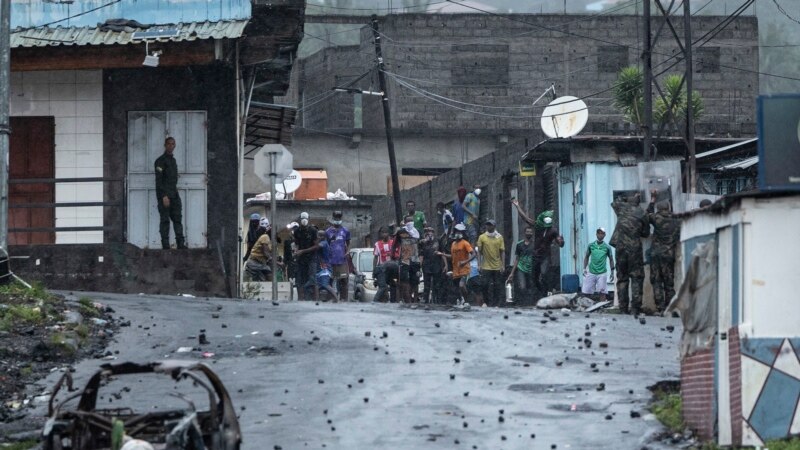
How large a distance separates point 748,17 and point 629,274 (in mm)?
42135

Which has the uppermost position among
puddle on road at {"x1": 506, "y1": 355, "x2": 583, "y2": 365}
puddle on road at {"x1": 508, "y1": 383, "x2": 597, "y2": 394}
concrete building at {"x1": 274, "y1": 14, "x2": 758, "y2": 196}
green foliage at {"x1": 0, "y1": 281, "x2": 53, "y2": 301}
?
concrete building at {"x1": 274, "y1": 14, "x2": 758, "y2": 196}

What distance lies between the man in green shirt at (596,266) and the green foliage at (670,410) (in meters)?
13.2

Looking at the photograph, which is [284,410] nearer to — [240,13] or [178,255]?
[178,255]

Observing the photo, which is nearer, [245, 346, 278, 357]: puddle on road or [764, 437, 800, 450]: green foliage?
[764, 437, 800, 450]: green foliage

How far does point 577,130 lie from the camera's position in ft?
112

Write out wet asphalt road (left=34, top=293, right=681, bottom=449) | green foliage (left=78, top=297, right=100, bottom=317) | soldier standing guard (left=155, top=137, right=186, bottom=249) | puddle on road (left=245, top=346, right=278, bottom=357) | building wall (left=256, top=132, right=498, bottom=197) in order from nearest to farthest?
1. wet asphalt road (left=34, top=293, right=681, bottom=449)
2. puddle on road (left=245, top=346, right=278, bottom=357)
3. green foliage (left=78, top=297, right=100, bottom=317)
4. soldier standing guard (left=155, top=137, right=186, bottom=249)
5. building wall (left=256, top=132, right=498, bottom=197)

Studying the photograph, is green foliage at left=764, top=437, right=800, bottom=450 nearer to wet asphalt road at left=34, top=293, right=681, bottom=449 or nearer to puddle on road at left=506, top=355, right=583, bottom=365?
wet asphalt road at left=34, top=293, right=681, bottom=449

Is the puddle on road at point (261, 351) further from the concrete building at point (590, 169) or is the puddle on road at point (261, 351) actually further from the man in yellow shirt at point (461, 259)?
the concrete building at point (590, 169)

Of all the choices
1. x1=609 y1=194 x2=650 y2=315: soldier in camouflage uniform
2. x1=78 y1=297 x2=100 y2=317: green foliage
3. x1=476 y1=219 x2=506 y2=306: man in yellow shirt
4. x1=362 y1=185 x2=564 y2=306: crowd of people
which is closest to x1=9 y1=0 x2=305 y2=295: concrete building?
x1=362 y1=185 x2=564 y2=306: crowd of people

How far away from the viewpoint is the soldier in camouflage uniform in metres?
23.3

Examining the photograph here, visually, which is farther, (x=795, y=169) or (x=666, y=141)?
(x=666, y=141)

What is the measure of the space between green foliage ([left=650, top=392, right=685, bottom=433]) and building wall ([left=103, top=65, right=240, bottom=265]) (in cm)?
1413

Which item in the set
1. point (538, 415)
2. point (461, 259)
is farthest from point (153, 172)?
point (538, 415)

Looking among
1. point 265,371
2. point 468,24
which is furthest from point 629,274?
point 468,24
